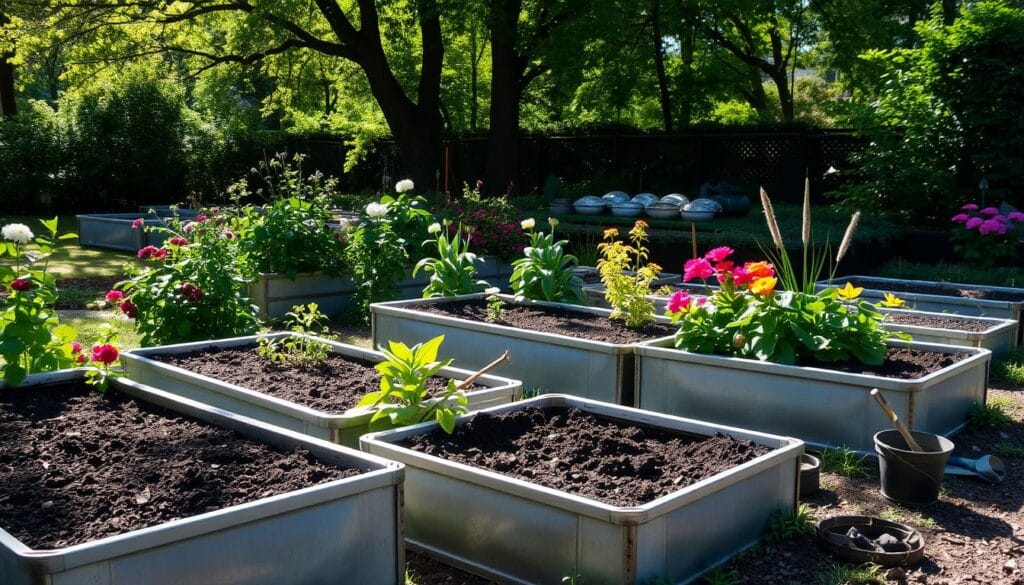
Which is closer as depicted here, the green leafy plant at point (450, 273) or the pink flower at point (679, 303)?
the pink flower at point (679, 303)

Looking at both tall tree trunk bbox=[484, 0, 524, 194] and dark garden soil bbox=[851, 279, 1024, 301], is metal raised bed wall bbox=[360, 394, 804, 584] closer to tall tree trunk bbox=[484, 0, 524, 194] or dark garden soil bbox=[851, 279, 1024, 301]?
dark garden soil bbox=[851, 279, 1024, 301]

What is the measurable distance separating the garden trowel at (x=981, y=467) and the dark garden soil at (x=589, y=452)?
4.26 ft

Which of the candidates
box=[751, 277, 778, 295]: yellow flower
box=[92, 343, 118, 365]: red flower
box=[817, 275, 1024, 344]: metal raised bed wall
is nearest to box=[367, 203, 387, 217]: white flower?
box=[817, 275, 1024, 344]: metal raised bed wall

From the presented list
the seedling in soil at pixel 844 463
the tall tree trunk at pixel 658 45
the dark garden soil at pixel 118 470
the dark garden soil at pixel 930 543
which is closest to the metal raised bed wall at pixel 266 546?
the dark garden soil at pixel 118 470

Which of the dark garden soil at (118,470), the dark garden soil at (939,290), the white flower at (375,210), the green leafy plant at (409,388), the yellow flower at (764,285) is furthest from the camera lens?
→ the white flower at (375,210)

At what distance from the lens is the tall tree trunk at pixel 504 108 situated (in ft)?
57.0

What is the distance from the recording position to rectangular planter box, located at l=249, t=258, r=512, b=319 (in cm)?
856

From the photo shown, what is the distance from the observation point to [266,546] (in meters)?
2.88

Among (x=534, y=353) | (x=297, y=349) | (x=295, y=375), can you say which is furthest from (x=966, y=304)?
(x=295, y=375)

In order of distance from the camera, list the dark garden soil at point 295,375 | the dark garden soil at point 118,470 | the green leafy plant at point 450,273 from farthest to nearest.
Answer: the green leafy plant at point 450,273 → the dark garden soil at point 295,375 → the dark garden soil at point 118,470

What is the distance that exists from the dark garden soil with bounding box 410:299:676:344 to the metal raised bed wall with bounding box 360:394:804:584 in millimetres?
2382

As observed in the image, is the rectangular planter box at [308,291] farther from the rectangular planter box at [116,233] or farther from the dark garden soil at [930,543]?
the rectangular planter box at [116,233]

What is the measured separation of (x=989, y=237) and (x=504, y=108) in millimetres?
10081

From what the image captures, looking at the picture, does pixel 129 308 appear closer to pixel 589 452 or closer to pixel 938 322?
pixel 589 452
